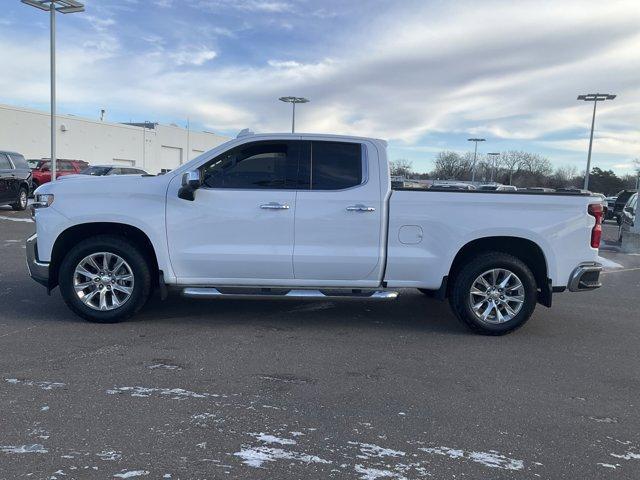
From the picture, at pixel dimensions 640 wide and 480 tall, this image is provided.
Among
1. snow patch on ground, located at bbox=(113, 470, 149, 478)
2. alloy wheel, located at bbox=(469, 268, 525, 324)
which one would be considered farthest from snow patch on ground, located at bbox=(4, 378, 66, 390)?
alloy wheel, located at bbox=(469, 268, 525, 324)

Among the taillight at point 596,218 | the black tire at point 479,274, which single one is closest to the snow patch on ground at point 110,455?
the black tire at point 479,274

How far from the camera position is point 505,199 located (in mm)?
5680

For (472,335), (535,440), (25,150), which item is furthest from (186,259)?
(25,150)

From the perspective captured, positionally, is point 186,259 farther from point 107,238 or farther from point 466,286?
point 466,286

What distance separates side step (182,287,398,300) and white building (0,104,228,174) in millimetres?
33957

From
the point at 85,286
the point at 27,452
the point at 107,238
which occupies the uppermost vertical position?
the point at 107,238

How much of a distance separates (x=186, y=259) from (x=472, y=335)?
10.1ft

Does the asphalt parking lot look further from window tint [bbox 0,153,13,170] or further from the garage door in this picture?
the garage door

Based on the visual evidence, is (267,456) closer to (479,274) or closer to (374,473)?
(374,473)

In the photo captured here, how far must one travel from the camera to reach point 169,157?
53.8m

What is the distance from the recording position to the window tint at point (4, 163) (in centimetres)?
1689

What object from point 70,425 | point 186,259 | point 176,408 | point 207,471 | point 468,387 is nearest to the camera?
point 207,471

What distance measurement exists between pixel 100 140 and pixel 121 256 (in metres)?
41.3

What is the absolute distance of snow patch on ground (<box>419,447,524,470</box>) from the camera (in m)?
3.21
